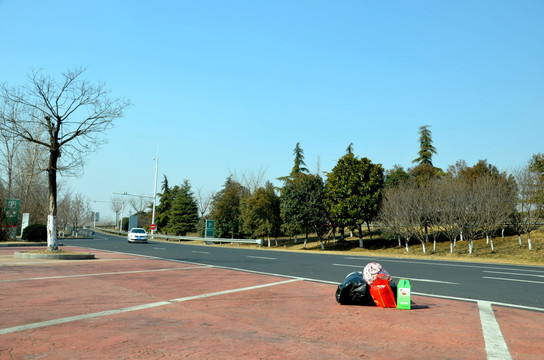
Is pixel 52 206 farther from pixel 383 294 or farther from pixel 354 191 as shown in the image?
pixel 354 191

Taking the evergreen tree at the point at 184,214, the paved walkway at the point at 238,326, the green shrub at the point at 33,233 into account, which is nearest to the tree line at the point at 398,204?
the evergreen tree at the point at 184,214

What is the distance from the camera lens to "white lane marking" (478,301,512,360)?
4.83 metres

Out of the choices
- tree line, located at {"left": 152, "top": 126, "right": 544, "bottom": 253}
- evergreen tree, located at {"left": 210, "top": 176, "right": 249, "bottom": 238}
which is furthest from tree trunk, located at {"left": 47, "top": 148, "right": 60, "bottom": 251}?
evergreen tree, located at {"left": 210, "top": 176, "right": 249, "bottom": 238}

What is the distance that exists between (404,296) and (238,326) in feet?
11.2

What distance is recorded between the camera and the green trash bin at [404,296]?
24.9 ft

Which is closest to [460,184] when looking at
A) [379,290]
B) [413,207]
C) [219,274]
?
[413,207]

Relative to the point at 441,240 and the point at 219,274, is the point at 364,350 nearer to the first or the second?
the point at 219,274

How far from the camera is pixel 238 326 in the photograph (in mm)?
5984

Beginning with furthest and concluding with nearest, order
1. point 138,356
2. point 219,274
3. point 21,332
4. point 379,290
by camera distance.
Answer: point 219,274, point 379,290, point 21,332, point 138,356

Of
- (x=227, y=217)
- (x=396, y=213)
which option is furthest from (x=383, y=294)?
(x=227, y=217)

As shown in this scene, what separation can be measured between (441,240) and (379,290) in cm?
3592

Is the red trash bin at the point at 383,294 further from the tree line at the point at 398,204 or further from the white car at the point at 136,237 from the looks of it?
the white car at the point at 136,237

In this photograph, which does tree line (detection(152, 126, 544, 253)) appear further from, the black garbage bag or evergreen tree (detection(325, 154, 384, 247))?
the black garbage bag

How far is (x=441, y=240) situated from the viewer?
4025cm
